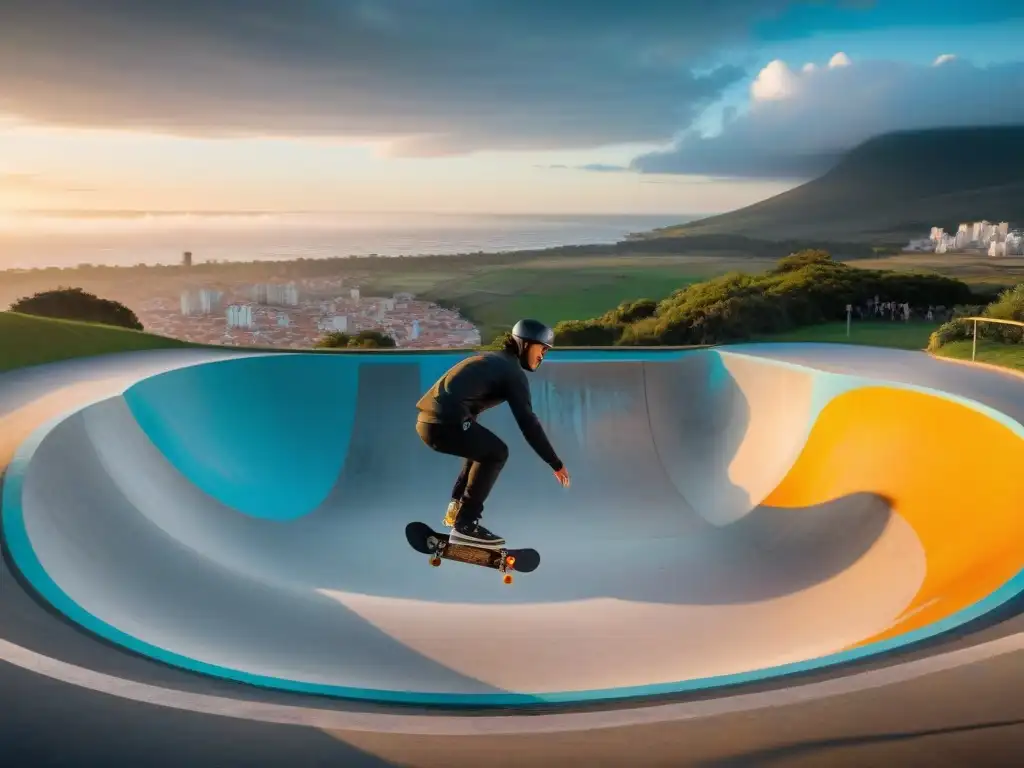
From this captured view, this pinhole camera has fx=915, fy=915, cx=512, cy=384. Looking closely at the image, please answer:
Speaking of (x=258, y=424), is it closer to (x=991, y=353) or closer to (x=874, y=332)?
(x=991, y=353)

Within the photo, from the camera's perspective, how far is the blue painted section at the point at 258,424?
10602 millimetres

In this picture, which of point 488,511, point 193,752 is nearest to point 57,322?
point 488,511

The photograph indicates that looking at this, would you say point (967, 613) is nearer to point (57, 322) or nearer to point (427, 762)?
point (427, 762)

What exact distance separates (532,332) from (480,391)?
20.5 inches

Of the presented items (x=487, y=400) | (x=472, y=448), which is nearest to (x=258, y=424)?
(x=472, y=448)

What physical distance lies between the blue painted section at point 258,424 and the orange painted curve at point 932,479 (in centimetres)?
583

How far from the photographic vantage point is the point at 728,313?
25234 mm

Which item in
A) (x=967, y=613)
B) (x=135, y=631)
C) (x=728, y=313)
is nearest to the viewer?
(x=967, y=613)

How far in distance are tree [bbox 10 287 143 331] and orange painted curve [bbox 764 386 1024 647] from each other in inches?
717

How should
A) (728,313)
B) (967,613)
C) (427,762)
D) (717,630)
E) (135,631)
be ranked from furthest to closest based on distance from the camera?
(728,313), (717,630), (135,631), (967,613), (427,762)

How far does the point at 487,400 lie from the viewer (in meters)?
6.07

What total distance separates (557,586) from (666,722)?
6191 mm

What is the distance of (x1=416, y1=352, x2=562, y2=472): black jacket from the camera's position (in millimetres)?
5930

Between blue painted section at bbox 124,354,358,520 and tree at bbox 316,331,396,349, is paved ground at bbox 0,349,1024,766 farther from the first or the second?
tree at bbox 316,331,396,349
